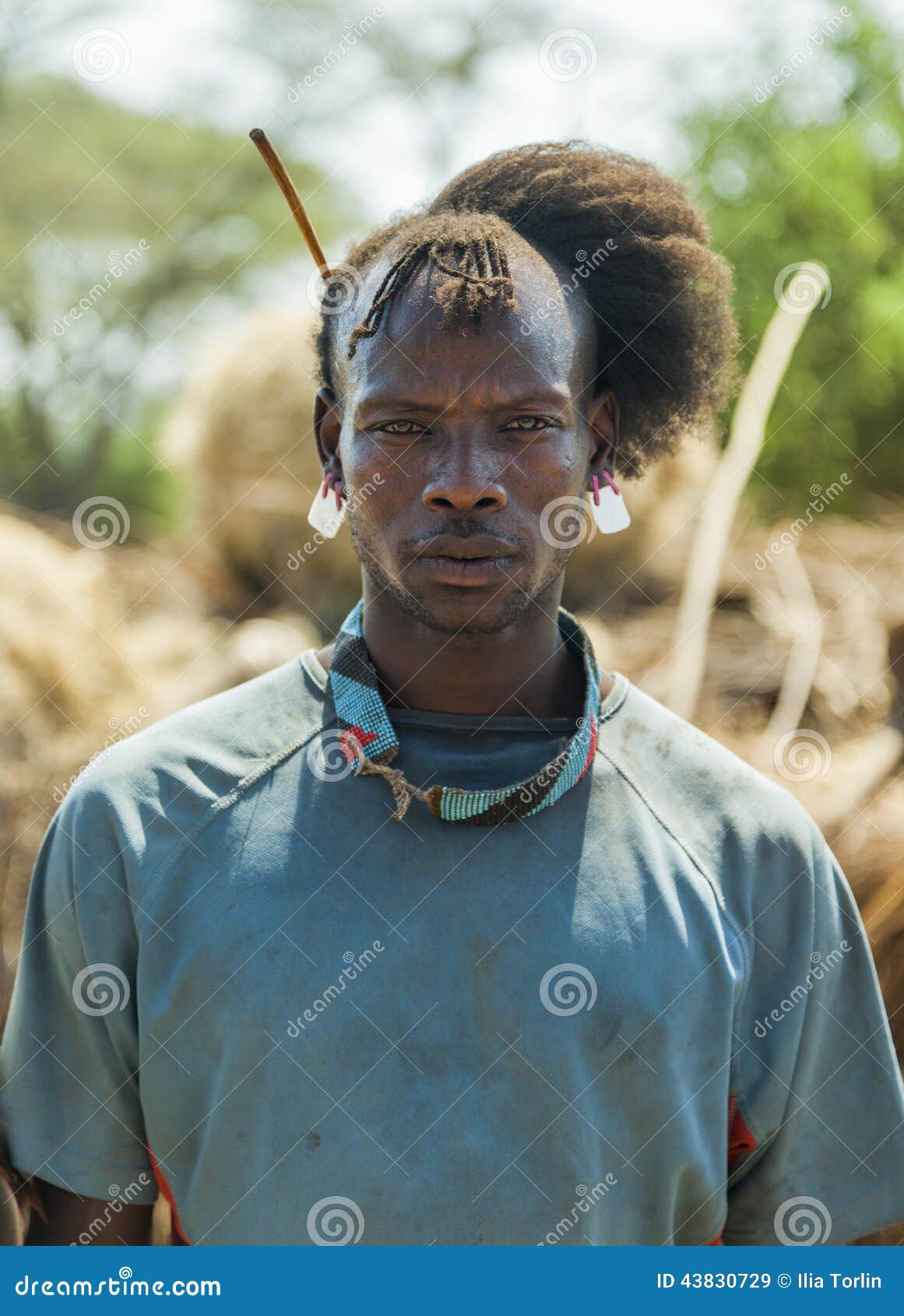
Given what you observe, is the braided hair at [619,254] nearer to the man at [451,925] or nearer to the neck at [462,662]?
the man at [451,925]

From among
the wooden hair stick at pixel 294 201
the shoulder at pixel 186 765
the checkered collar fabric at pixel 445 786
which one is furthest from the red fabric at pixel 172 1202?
the wooden hair stick at pixel 294 201

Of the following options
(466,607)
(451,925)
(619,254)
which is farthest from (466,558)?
(619,254)

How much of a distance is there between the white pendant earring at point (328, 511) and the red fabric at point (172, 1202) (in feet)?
2.69

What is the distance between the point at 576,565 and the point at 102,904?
3.05 meters

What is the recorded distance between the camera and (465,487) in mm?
1489

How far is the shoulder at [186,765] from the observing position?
156 cm

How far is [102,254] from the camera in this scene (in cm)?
1280

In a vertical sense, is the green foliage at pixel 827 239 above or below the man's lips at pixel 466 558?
above

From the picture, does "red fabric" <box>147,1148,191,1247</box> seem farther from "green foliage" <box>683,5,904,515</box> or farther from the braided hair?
"green foliage" <box>683,5,904,515</box>

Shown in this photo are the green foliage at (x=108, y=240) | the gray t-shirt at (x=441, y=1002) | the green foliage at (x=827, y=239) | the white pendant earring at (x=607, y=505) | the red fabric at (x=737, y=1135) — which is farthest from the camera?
the green foliage at (x=108, y=240)

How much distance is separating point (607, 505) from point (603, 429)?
11cm

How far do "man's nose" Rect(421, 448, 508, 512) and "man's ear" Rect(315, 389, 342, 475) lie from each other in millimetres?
240

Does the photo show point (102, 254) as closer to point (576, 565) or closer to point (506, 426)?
point (576, 565)

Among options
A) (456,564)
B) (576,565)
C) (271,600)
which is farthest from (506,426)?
(271,600)
